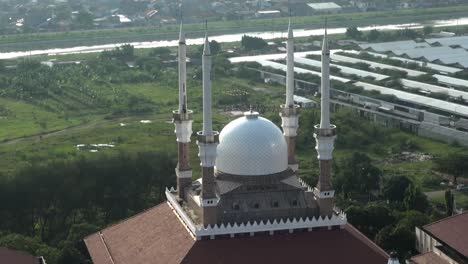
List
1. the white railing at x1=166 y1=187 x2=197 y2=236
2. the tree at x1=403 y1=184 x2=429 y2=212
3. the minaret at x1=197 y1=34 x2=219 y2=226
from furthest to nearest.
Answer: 1. the tree at x1=403 y1=184 x2=429 y2=212
2. the white railing at x1=166 y1=187 x2=197 y2=236
3. the minaret at x1=197 y1=34 x2=219 y2=226

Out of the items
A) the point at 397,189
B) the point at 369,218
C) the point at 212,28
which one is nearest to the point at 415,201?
the point at 397,189

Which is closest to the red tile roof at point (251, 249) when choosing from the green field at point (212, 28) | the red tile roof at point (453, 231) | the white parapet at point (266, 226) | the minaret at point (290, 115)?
the white parapet at point (266, 226)

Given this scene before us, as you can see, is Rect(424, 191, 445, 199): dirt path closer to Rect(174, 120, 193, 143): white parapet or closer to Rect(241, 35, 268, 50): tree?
Rect(174, 120, 193, 143): white parapet

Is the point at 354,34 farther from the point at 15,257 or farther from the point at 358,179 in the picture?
the point at 15,257

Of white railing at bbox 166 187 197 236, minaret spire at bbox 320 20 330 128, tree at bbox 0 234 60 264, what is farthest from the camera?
tree at bbox 0 234 60 264

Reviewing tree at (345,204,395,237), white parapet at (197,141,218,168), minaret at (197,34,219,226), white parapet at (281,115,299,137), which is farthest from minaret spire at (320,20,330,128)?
tree at (345,204,395,237)

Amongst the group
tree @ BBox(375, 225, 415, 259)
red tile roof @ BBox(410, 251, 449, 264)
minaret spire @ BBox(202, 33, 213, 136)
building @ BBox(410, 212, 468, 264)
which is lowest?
tree @ BBox(375, 225, 415, 259)
